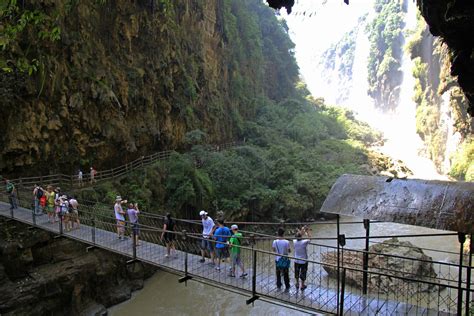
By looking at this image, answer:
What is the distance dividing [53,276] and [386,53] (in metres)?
63.8

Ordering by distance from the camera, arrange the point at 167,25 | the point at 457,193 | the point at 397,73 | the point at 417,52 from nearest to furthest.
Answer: the point at 457,193 < the point at 167,25 < the point at 417,52 < the point at 397,73

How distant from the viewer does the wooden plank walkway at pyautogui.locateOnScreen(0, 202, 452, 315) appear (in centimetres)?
582

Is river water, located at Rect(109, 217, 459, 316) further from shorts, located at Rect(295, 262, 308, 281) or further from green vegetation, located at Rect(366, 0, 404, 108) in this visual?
green vegetation, located at Rect(366, 0, 404, 108)

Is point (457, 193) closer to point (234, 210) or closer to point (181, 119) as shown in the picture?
point (234, 210)

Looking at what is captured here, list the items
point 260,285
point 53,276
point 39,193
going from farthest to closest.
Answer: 1. point 53,276
2. point 39,193
3. point 260,285

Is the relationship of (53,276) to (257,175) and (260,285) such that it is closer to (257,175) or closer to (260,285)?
(260,285)

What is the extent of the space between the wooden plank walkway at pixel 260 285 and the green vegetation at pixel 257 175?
5999 millimetres

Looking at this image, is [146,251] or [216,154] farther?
[216,154]

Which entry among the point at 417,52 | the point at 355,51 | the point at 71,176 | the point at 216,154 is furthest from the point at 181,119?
the point at 355,51

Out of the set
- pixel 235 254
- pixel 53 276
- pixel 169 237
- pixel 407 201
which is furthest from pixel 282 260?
pixel 53 276

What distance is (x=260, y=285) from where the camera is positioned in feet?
22.5

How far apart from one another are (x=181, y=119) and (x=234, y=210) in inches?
280

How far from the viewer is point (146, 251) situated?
28.8 feet

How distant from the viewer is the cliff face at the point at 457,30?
5961 mm
